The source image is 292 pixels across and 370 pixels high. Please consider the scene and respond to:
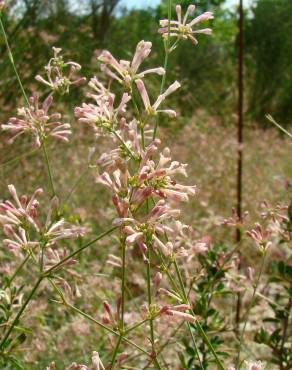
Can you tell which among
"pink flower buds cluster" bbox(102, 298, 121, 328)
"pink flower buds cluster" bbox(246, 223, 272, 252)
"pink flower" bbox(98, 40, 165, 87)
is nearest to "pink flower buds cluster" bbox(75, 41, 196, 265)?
"pink flower" bbox(98, 40, 165, 87)

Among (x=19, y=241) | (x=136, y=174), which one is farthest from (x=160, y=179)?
(x=19, y=241)

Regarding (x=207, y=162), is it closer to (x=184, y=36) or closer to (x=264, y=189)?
(x=264, y=189)

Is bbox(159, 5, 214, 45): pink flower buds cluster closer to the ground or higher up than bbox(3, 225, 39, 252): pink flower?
higher up

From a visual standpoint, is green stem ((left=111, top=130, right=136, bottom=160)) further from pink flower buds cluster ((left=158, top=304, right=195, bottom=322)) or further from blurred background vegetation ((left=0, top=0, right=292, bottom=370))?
blurred background vegetation ((left=0, top=0, right=292, bottom=370))

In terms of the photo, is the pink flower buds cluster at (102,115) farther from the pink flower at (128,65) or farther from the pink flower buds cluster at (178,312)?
the pink flower buds cluster at (178,312)

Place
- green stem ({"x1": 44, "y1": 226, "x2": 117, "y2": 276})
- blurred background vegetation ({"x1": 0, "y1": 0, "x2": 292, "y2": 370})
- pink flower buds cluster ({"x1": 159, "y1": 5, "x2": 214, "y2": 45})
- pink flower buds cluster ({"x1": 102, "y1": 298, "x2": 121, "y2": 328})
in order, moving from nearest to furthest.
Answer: green stem ({"x1": 44, "y1": 226, "x2": 117, "y2": 276}) → pink flower buds cluster ({"x1": 102, "y1": 298, "x2": 121, "y2": 328}) → pink flower buds cluster ({"x1": 159, "y1": 5, "x2": 214, "y2": 45}) → blurred background vegetation ({"x1": 0, "y1": 0, "x2": 292, "y2": 370})

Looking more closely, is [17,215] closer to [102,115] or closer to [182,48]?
[102,115]

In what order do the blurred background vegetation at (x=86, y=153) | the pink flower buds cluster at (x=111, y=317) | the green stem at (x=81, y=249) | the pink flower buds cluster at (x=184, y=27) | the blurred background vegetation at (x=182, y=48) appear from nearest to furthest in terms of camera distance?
the green stem at (x=81, y=249), the pink flower buds cluster at (x=111, y=317), the pink flower buds cluster at (x=184, y=27), the blurred background vegetation at (x=86, y=153), the blurred background vegetation at (x=182, y=48)

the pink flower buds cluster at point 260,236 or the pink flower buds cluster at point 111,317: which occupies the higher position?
the pink flower buds cluster at point 260,236

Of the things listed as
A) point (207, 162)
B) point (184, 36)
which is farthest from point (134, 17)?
point (184, 36)

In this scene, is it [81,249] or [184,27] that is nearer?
[81,249]

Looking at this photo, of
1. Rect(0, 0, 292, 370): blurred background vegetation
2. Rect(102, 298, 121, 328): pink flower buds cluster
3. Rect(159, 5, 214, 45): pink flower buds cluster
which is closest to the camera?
Rect(102, 298, 121, 328): pink flower buds cluster

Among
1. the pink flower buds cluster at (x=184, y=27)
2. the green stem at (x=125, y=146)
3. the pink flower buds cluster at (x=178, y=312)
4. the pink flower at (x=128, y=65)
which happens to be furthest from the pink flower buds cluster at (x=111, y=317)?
the pink flower buds cluster at (x=184, y=27)
